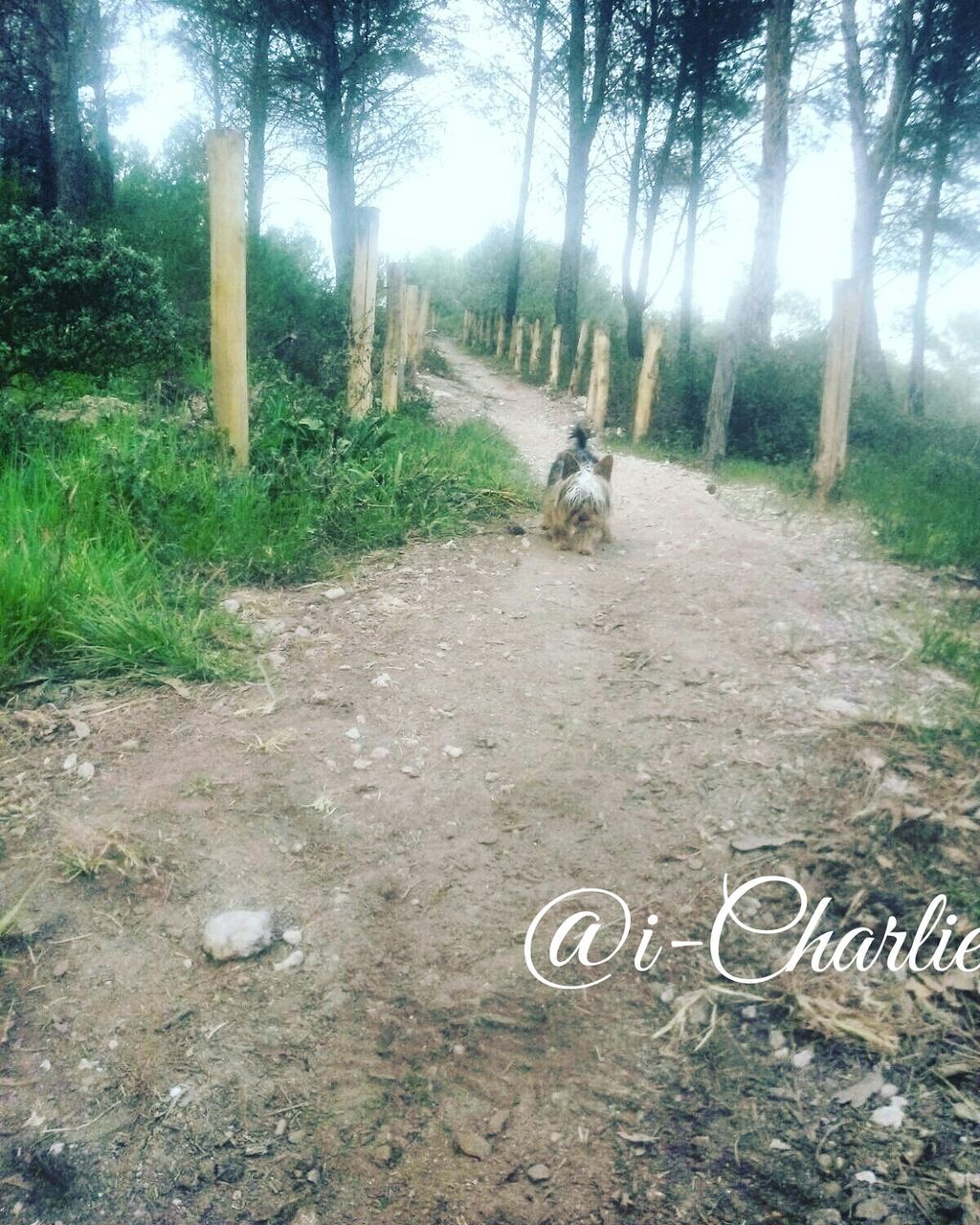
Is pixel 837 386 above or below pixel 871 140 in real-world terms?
below

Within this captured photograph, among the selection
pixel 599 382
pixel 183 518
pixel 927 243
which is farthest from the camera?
pixel 927 243

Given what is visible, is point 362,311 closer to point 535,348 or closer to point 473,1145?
point 473,1145

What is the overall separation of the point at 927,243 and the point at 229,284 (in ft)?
59.2

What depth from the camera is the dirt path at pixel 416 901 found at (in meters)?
1.94

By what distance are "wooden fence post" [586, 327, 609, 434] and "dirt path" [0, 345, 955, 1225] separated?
27.5ft

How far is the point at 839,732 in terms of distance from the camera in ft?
11.8

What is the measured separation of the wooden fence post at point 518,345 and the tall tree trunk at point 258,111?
23.1 feet

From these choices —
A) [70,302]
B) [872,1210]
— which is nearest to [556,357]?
[70,302]

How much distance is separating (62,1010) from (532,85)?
24644 millimetres

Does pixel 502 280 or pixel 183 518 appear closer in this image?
pixel 183 518

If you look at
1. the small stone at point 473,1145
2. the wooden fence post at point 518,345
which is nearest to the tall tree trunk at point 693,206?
the wooden fence post at point 518,345

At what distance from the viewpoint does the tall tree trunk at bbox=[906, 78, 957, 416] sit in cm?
1606

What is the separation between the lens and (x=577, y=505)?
6348 millimetres

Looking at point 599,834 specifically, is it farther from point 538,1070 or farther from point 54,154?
point 54,154
